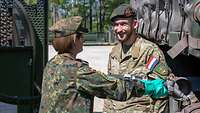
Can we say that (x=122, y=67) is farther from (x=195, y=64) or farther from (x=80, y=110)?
(x=80, y=110)

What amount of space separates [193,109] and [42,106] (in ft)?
2.90

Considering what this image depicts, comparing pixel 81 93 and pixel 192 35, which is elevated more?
pixel 192 35

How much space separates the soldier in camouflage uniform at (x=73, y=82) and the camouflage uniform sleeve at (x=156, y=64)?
33.9 inches

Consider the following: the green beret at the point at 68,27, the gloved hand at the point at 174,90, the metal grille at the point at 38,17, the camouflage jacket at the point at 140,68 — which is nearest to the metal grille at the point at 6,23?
the metal grille at the point at 38,17

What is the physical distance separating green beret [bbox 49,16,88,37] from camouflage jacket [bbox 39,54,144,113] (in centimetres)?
13

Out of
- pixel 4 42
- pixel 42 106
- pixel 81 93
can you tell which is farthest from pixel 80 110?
pixel 4 42

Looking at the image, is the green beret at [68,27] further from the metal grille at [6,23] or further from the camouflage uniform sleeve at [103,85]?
the metal grille at [6,23]

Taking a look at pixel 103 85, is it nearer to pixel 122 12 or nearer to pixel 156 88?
pixel 156 88

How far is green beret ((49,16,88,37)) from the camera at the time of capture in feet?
10.4

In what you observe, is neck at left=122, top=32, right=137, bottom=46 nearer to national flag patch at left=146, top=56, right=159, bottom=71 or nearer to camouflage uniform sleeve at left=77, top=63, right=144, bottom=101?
national flag patch at left=146, top=56, right=159, bottom=71

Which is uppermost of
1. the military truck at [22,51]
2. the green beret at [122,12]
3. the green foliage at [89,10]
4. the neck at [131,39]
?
the green beret at [122,12]

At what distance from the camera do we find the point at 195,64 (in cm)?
436

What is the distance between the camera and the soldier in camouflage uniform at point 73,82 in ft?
10.00

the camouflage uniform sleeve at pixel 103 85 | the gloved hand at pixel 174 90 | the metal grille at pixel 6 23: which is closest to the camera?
the gloved hand at pixel 174 90
